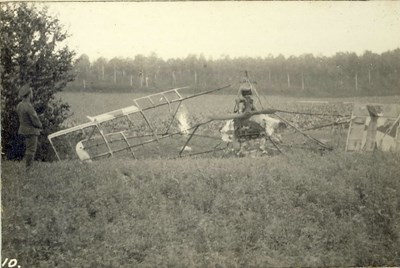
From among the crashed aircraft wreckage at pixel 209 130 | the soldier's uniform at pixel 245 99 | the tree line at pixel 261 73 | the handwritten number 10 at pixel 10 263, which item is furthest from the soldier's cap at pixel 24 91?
the soldier's uniform at pixel 245 99

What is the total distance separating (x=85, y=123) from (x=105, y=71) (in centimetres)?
93

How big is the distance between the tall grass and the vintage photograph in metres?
0.02

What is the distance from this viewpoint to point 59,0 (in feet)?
25.1

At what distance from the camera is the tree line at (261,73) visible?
8.05 m

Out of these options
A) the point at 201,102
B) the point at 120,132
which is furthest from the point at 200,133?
the point at 120,132

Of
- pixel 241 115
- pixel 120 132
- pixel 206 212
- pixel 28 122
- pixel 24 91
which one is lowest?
pixel 206 212

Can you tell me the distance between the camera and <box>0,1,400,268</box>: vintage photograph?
22.9ft

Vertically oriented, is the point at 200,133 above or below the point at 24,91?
below

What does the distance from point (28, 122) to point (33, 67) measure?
0.91m

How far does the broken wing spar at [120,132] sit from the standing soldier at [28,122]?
292mm

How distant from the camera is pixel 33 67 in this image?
309 inches

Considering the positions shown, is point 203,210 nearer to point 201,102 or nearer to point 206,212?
point 206,212

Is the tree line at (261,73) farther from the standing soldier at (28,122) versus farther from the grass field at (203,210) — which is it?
the standing soldier at (28,122)

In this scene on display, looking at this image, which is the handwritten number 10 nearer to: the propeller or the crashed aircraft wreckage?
the crashed aircraft wreckage
